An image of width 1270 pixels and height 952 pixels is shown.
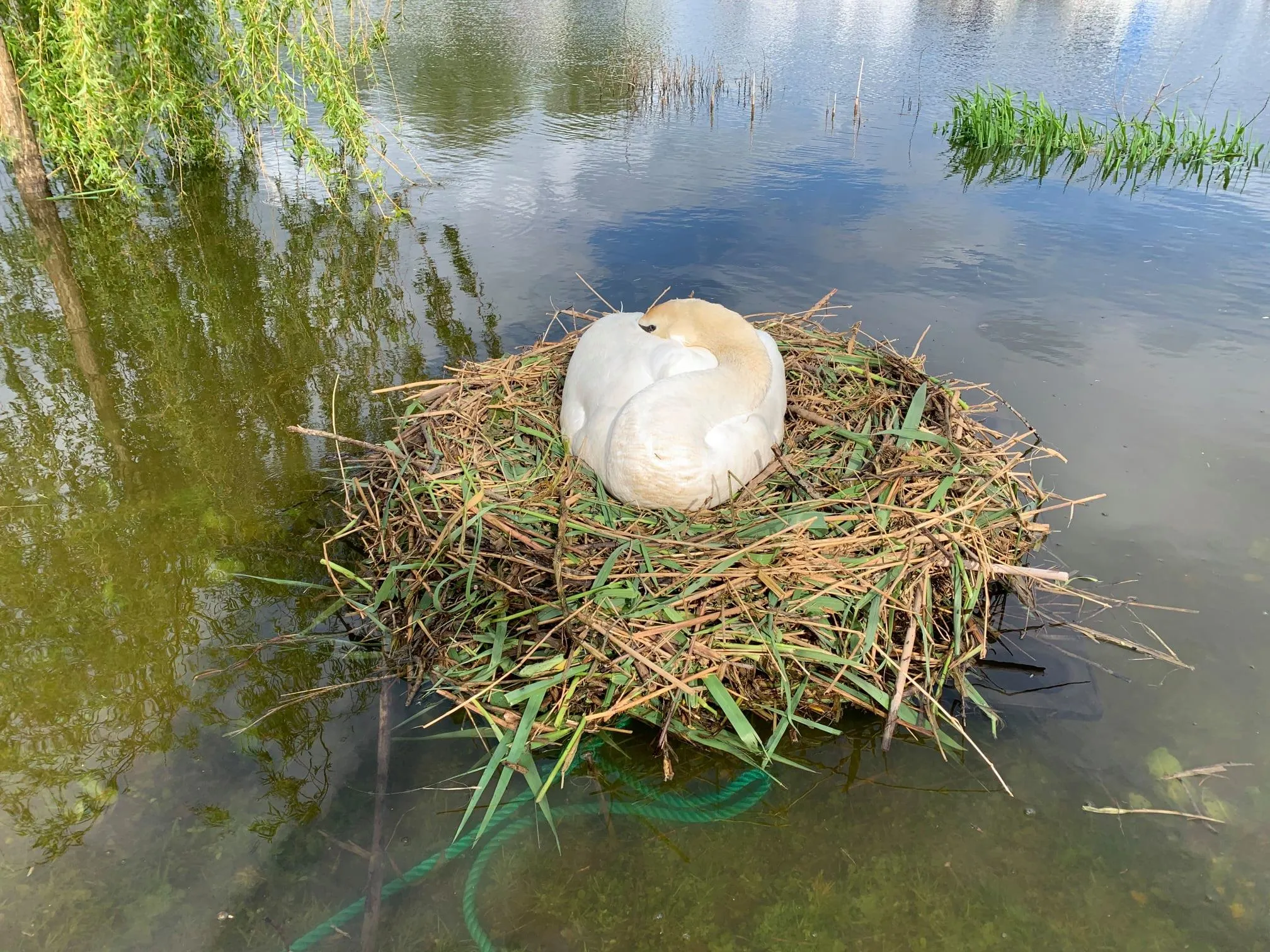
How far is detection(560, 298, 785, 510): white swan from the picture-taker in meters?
3.52

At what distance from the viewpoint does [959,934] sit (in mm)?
2693

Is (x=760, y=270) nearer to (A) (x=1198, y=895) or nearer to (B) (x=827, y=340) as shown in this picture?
(B) (x=827, y=340)

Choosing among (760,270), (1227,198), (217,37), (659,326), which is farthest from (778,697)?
(217,37)

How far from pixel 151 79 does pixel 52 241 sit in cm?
209

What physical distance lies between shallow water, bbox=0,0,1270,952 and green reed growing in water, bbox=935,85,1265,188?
692mm

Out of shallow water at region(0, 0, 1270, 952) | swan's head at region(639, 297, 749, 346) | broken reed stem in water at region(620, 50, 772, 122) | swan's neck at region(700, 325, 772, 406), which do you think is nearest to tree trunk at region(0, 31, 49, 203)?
shallow water at region(0, 0, 1270, 952)

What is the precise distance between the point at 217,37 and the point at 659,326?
932cm

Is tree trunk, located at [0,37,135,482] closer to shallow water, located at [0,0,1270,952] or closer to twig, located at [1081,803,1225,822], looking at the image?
shallow water, located at [0,0,1270,952]

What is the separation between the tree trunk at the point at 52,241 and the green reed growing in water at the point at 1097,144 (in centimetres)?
974

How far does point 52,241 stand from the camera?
8422 millimetres

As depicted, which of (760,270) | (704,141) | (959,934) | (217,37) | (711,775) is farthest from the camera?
(704,141)

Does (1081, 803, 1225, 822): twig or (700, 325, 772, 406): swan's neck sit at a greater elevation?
(700, 325, 772, 406): swan's neck

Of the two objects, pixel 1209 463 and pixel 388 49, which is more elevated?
pixel 388 49

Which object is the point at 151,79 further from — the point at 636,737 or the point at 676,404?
the point at 636,737
